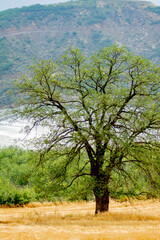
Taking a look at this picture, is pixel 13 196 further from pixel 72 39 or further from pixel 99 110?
pixel 72 39

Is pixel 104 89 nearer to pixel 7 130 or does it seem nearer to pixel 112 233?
pixel 112 233

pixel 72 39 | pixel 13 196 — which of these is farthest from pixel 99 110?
pixel 72 39

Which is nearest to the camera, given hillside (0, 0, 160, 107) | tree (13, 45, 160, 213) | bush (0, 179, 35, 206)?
tree (13, 45, 160, 213)

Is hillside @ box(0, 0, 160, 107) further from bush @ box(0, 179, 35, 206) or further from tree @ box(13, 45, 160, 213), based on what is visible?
tree @ box(13, 45, 160, 213)

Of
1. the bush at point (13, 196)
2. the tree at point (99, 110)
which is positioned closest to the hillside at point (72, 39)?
the bush at point (13, 196)

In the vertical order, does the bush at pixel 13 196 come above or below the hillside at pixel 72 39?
below

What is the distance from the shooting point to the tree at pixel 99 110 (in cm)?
1611

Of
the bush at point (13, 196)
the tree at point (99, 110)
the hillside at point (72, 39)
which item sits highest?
the hillside at point (72, 39)

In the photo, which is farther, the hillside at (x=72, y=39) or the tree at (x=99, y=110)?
the hillside at (x=72, y=39)

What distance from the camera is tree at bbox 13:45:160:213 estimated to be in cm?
1611

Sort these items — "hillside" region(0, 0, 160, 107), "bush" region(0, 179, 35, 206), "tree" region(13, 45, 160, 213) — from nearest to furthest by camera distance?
1. "tree" region(13, 45, 160, 213)
2. "bush" region(0, 179, 35, 206)
3. "hillside" region(0, 0, 160, 107)

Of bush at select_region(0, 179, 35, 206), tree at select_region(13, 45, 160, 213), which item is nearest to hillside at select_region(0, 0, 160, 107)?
bush at select_region(0, 179, 35, 206)

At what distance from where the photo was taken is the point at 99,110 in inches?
638

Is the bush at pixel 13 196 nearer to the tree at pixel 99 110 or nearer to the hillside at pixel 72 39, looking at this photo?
the tree at pixel 99 110
